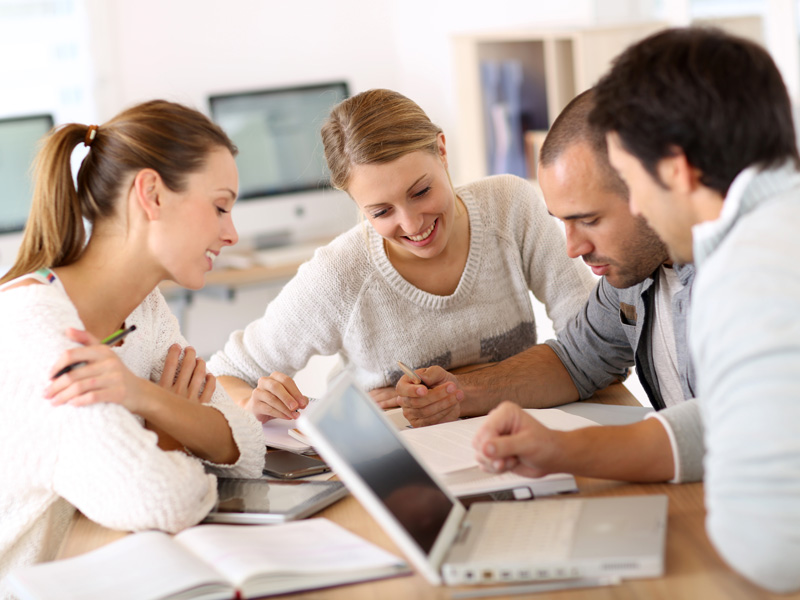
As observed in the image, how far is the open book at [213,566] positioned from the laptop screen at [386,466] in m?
0.07

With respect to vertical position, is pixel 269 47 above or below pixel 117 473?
above

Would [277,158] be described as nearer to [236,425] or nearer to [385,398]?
[385,398]

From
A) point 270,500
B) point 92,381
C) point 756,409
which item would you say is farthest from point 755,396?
point 92,381

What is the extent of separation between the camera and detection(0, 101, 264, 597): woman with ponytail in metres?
1.11

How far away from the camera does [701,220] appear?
1.01m

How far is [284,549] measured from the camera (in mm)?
1034

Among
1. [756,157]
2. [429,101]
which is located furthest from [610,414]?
[429,101]

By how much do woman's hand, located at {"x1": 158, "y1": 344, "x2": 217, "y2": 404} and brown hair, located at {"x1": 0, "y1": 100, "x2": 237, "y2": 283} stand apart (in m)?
0.23

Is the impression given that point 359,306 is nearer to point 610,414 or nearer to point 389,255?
point 389,255

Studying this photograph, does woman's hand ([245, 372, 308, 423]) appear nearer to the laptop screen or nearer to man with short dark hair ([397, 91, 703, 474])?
man with short dark hair ([397, 91, 703, 474])

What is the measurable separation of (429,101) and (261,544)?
3.88 metres

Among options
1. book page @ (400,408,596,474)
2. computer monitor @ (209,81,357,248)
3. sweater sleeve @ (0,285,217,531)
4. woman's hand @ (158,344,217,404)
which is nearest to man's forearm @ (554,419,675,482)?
book page @ (400,408,596,474)

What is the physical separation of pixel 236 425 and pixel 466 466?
1.19 ft

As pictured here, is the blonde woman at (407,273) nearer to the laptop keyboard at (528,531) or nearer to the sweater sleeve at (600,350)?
the sweater sleeve at (600,350)
